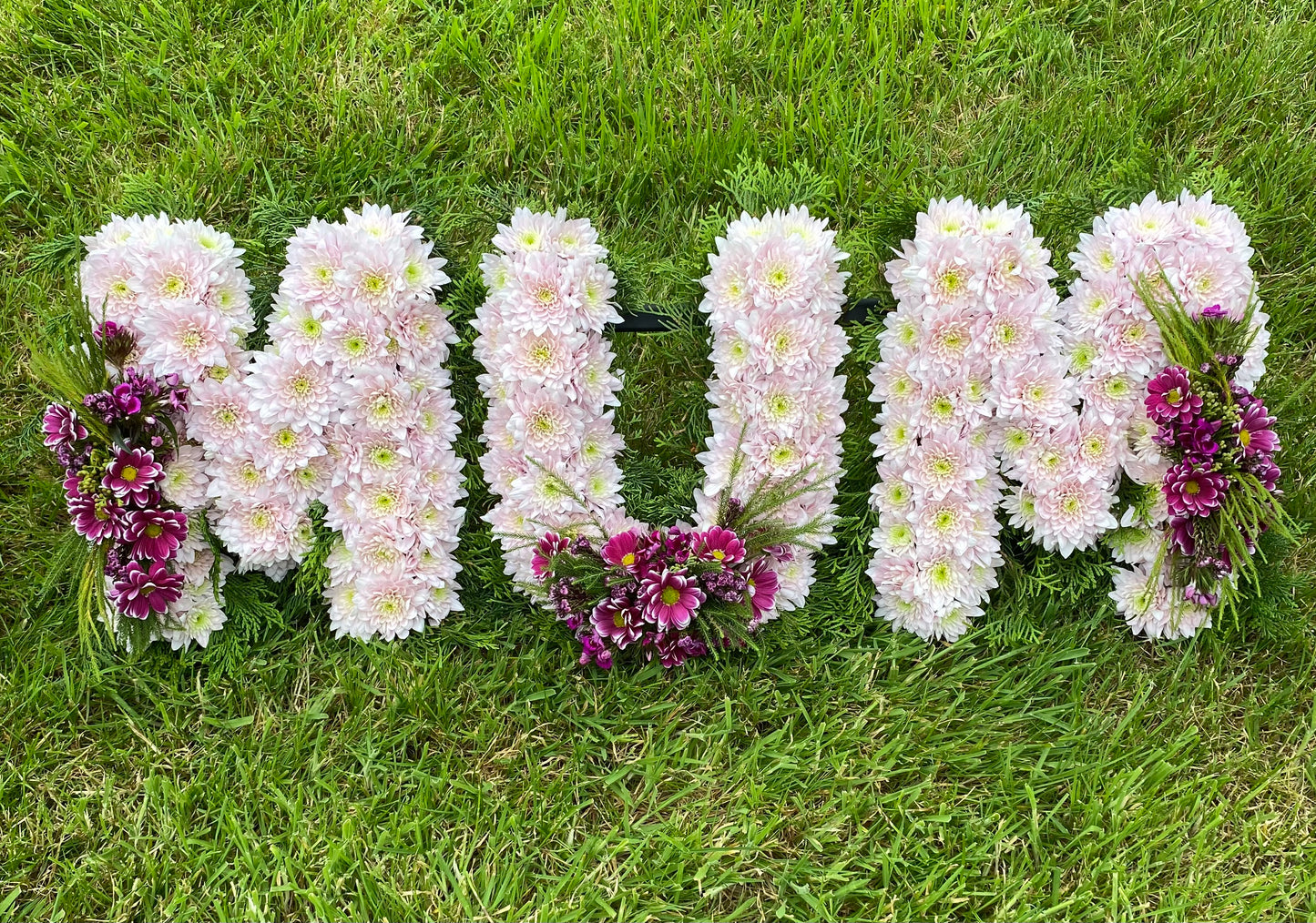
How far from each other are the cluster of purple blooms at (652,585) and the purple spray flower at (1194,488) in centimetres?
73

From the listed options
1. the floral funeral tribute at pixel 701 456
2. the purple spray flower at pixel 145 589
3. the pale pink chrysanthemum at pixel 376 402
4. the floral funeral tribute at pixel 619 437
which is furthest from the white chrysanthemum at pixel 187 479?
the floral funeral tribute at pixel 701 456

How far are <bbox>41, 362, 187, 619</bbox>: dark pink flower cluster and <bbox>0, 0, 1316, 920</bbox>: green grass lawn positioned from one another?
20 cm

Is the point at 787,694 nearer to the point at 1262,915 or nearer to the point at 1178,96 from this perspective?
the point at 1262,915

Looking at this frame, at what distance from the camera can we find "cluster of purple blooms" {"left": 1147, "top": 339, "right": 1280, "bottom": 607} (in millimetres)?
1729

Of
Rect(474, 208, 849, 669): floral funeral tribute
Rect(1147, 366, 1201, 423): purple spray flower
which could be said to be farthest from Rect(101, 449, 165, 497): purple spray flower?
Rect(1147, 366, 1201, 423): purple spray flower

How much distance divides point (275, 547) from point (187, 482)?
20 cm

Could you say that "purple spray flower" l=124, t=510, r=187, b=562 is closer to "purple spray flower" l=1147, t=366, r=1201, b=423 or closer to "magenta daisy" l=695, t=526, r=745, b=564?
"magenta daisy" l=695, t=526, r=745, b=564

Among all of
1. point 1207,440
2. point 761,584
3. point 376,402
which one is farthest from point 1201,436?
point 376,402

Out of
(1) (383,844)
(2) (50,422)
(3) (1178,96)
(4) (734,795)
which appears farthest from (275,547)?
(3) (1178,96)

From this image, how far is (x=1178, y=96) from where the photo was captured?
7.26 ft

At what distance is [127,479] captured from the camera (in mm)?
1727

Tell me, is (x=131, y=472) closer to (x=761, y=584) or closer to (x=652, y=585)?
(x=652, y=585)

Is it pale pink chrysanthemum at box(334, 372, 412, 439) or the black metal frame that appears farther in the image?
the black metal frame

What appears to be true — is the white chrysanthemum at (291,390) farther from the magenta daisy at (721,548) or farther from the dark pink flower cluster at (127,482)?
the magenta daisy at (721,548)
